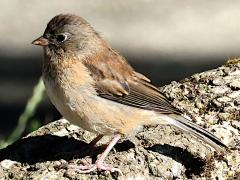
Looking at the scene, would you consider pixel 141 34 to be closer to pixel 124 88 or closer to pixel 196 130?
pixel 124 88

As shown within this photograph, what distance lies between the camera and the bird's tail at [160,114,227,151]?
20.5ft

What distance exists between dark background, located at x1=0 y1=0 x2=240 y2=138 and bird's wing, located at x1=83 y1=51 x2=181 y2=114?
5.13 metres

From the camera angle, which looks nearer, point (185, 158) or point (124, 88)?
point (185, 158)

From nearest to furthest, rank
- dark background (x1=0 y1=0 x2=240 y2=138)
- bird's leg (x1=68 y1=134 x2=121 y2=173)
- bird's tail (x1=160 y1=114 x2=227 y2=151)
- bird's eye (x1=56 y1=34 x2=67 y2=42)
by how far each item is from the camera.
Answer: bird's leg (x1=68 y1=134 x2=121 y2=173), bird's tail (x1=160 y1=114 x2=227 y2=151), bird's eye (x1=56 y1=34 x2=67 y2=42), dark background (x1=0 y1=0 x2=240 y2=138)

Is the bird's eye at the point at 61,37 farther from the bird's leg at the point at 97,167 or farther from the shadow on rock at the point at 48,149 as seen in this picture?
the bird's leg at the point at 97,167

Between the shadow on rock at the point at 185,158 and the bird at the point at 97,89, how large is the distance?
17 cm

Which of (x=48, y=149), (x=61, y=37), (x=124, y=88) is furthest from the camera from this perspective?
(x=61, y=37)

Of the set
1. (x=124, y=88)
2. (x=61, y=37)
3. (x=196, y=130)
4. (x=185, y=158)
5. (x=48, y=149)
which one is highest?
(x=61, y=37)

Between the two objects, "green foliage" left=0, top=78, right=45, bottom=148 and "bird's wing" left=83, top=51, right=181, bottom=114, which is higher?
"bird's wing" left=83, top=51, right=181, bottom=114

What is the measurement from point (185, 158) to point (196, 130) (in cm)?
27

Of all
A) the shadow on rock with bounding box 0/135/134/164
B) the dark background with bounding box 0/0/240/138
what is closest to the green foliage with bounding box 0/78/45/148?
the shadow on rock with bounding box 0/135/134/164

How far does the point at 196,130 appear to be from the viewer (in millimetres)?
6434

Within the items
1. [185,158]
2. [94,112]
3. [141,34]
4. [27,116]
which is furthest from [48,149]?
[141,34]

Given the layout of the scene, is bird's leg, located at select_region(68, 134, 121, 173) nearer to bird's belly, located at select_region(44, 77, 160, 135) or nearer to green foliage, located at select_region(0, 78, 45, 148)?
bird's belly, located at select_region(44, 77, 160, 135)
